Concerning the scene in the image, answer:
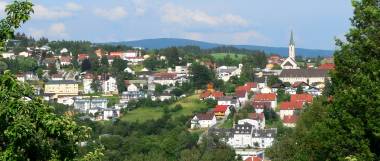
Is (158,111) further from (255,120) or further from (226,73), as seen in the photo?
(226,73)

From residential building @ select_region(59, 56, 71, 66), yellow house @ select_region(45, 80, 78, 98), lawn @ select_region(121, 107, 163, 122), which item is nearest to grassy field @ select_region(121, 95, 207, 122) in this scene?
lawn @ select_region(121, 107, 163, 122)

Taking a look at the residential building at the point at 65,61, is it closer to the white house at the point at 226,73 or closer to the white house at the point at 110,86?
the white house at the point at 110,86

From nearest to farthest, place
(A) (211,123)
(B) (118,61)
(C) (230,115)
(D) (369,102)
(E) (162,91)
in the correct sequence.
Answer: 1. (D) (369,102)
2. (A) (211,123)
3. (C) (230,115)
4. (E) (162,91)
5. (B) (118,61)

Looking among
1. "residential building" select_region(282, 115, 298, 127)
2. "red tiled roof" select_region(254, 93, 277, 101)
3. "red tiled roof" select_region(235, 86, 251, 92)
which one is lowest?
"residential building" select_region(282, 115, 298, 127)

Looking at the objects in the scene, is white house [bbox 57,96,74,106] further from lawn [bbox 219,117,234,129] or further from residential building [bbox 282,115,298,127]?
residential building [bbox 282,115,298,127]

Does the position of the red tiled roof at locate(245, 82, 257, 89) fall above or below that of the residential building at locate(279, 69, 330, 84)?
below

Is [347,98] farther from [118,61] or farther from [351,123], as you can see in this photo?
[118,61]

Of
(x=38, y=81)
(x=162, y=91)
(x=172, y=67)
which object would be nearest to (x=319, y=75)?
(x=162, y=91)
